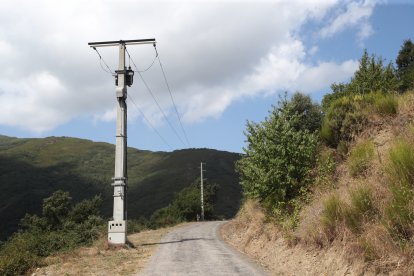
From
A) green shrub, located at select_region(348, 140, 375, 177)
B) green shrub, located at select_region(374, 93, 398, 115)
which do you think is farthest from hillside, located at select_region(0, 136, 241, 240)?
green shrub, located at select_region(348, 140, 375, 177)

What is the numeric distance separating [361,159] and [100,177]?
140 metres

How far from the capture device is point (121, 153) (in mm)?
22500

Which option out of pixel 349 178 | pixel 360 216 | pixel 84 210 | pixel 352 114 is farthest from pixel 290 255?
pixel 84 210

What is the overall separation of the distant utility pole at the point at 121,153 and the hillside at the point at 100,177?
75551mm

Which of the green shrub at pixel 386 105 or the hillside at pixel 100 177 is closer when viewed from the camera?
the green shrub at pixel 386 105

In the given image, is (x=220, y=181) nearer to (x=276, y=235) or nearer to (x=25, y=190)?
(x=25, y=190)

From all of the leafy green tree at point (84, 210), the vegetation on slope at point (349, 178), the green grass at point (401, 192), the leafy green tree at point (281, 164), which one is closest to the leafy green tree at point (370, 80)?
the vegetation on slope at point (349, 178)

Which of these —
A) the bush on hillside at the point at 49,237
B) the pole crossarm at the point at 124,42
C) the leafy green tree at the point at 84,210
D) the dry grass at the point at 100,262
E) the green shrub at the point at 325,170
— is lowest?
the dry grass at the point at 100,262

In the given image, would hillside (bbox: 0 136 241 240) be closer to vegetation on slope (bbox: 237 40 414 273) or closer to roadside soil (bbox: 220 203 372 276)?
roadside soil (bbox: 220 203 372 276)

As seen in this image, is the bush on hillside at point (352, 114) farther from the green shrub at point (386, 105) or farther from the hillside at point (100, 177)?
the hillside at point (100, 177)

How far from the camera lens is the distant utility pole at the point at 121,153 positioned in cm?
2161

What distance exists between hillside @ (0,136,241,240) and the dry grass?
77376 mm

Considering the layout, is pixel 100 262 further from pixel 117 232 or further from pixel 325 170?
pixel 325 170

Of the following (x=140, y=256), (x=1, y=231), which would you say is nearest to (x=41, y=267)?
(x=140, y=256)
